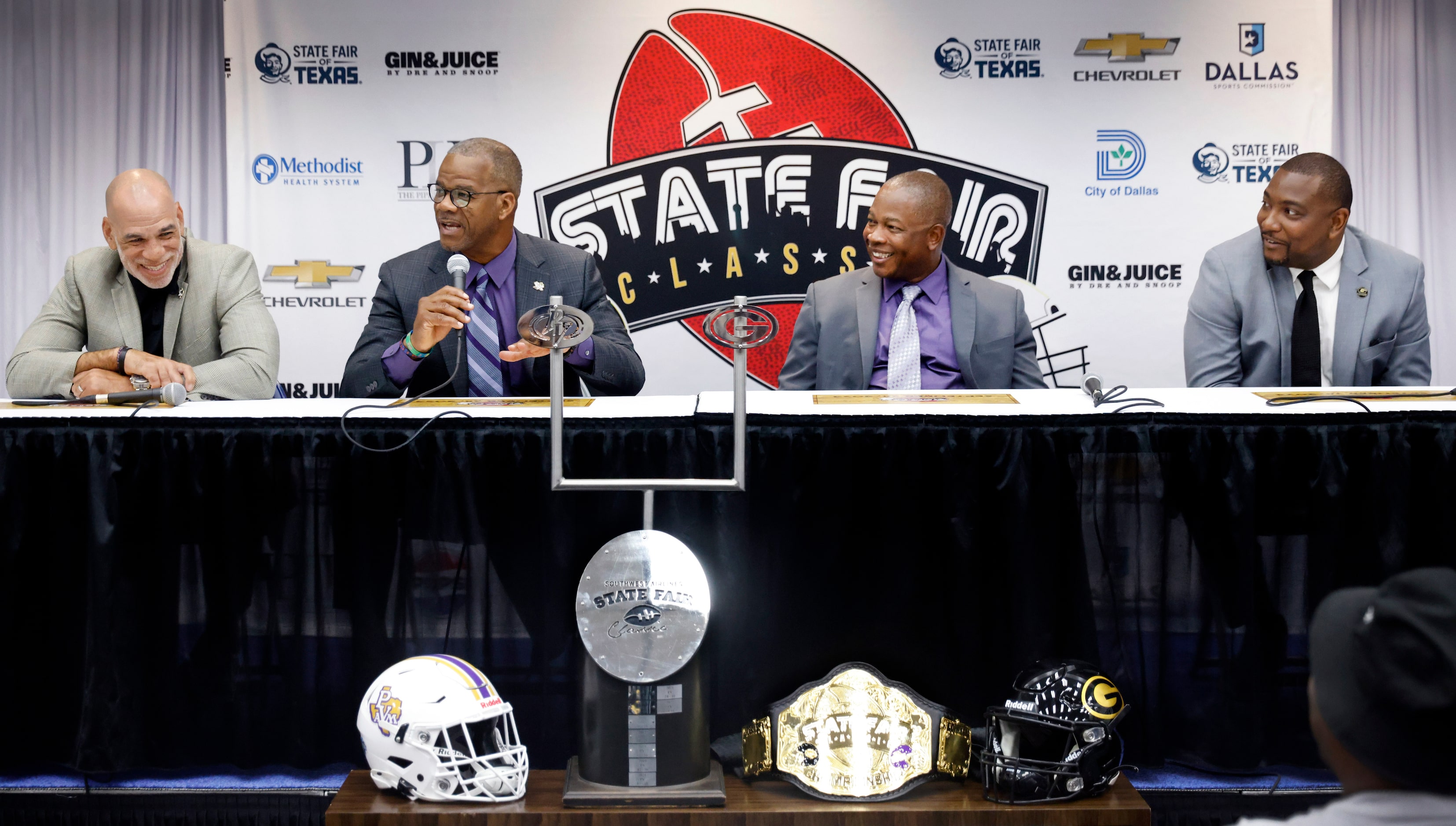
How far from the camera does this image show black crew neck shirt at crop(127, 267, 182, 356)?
3027 millimetres

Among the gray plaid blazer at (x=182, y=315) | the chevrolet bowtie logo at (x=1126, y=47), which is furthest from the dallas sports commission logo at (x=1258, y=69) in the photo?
the gray plaid blazer at (x=182, y=315)

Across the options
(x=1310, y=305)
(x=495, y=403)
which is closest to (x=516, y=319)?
(x=495, y=403)

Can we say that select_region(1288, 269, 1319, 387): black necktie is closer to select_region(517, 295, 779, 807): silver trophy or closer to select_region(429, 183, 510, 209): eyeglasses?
select_region(517, 295, 779, 807): silver trophy

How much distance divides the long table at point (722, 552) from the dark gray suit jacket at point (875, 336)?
1015 mm

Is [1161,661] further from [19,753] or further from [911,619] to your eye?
[19,753]

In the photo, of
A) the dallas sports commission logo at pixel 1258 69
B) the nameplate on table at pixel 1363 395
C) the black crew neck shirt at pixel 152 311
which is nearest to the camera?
the nameplate on table at pixel 1363 395

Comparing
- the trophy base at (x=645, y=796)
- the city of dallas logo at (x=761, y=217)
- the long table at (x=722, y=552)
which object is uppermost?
the city of dallas logo at (x=761, y=217)

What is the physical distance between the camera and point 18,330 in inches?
180

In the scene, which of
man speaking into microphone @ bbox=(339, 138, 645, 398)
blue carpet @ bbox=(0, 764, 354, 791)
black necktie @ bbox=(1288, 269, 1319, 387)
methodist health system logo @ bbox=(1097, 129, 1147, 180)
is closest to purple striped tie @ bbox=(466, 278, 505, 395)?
man speaking into microphone @ bbox=(339, 138, 645, 398)

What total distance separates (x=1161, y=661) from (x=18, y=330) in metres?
4.53

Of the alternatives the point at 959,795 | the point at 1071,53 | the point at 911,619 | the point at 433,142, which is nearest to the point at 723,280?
the point at 433,142

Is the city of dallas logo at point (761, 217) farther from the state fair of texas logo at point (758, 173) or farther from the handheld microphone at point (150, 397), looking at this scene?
the handheld microphone at point (150, 397)

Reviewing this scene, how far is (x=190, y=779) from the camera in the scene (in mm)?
2104

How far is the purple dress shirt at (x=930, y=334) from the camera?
3.08 meters
